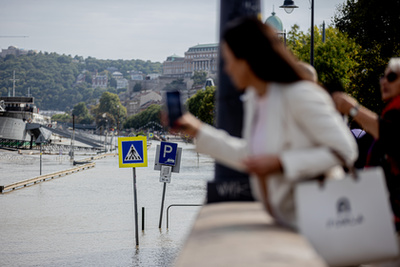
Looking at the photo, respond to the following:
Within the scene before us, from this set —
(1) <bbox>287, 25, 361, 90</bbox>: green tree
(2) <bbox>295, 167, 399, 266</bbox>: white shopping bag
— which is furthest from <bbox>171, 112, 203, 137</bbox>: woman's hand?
(1) <bbox>287, 25, 361, 90</bbox>: green tree

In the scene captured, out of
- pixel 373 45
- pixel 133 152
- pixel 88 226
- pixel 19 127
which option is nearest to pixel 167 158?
pixel 133 152

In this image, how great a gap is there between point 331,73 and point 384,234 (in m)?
29.9

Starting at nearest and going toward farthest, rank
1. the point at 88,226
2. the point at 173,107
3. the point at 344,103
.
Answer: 1. the point at 173,107
2. the point at 344,103
3. the point at 88,226

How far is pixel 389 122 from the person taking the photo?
3.47 metres

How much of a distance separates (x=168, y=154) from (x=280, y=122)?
26771 millimetres

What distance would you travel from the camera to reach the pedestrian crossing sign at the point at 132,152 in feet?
83.4

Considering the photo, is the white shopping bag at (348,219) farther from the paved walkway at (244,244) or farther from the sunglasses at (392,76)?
the sunglasses at (392,76)

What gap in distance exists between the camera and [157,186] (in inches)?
2304

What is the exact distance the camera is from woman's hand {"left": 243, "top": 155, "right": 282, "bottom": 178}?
2658 millimetres

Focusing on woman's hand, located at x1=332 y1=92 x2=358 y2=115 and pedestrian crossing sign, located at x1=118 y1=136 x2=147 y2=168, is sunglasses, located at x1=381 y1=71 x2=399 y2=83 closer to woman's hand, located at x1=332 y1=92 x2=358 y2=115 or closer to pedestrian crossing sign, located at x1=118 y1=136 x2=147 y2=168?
woman's hand, located at x1=332 y1=92 x2=358 y2=115

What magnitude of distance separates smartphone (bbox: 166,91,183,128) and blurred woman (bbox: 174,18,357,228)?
0.29m

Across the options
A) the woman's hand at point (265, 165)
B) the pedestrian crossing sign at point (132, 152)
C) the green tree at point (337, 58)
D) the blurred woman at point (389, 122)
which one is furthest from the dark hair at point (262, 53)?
the green tree at point (337, 58)

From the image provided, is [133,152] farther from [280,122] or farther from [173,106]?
[280,122]

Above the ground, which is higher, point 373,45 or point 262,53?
point 373,45
